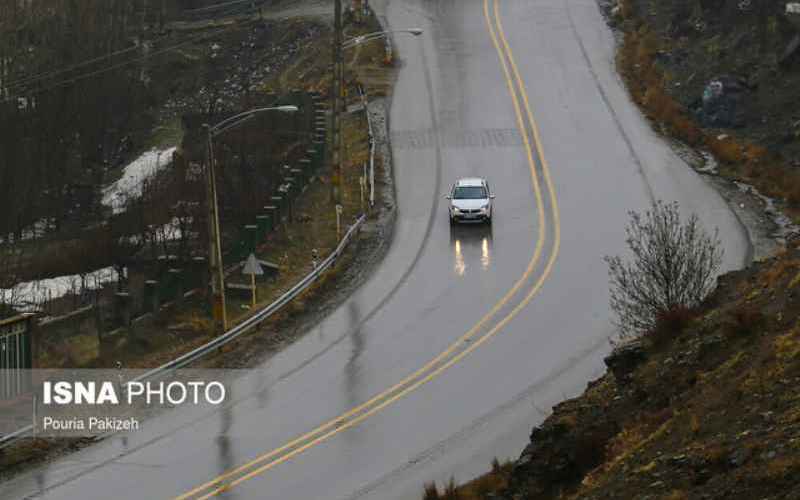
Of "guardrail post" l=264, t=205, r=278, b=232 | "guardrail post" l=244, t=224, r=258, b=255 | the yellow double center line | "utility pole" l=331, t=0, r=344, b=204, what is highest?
"utility pole" l=331, t=0, r=344, b=204

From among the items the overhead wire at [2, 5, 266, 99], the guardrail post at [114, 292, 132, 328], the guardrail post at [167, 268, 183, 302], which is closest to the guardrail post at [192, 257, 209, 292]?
the guardrail post at [167, 268, 183, 302]

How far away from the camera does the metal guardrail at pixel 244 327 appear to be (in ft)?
84.6

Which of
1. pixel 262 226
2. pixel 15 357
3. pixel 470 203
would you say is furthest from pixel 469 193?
pixel 15 357

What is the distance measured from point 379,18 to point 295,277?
122ft

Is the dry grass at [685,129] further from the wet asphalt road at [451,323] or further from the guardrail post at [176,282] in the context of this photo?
the guardrail post at [176,282]

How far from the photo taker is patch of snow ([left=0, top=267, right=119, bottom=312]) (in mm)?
41375

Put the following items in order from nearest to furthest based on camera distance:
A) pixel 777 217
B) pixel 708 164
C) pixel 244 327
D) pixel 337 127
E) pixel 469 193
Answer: pixel 244 327 → pixel 777 217 → pixel 469 193 → pixel 337 127 → pixel 708 164

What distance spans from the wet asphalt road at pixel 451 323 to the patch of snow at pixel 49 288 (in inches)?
384

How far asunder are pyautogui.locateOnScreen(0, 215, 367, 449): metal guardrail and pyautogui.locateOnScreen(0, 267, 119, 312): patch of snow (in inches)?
274

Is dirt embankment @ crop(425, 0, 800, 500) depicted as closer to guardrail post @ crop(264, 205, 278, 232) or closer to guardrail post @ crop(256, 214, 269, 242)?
guardrail post @ crop(256, 214, 269, 242)

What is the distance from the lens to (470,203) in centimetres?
4378

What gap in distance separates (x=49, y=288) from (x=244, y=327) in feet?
42.6

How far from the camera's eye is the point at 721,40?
198ft

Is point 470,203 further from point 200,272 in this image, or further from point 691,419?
point 691,419
